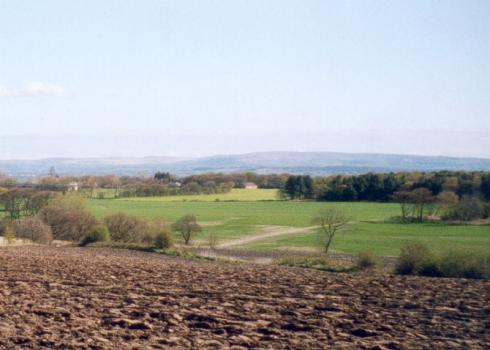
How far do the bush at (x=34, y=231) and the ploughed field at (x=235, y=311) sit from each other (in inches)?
1054

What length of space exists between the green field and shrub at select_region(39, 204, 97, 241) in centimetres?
398

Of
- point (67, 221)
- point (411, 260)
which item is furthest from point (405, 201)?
point (411, 260)

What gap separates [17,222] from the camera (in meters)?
49.5

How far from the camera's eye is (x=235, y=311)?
1335 centimetres

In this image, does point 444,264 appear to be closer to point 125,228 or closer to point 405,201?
point 125,228

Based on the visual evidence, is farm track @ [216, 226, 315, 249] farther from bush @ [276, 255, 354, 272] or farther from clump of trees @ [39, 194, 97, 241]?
bush @ [276, 255, 354, 272]

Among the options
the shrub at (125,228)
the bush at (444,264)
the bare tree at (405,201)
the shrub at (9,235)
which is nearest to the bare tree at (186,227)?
the shrub at (125,228)

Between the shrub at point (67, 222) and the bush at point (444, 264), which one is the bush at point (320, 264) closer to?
the bush at point (444, 264)

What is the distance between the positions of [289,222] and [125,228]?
90.1ft

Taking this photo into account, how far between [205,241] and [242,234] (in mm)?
8875

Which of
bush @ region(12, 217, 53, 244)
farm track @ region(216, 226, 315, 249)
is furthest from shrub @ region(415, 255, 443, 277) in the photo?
bush @ region(12, 217, 53, 244)

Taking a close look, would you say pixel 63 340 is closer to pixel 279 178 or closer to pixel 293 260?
pixel 293 260

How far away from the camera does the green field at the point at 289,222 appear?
2025 inches

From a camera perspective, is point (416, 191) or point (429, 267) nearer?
point (429, 267)
